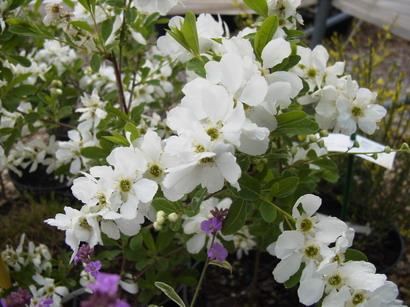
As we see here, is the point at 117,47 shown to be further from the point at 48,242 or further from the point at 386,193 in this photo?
the point at 386,193

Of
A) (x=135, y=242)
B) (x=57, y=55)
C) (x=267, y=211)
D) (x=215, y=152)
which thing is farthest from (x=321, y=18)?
(x=215, y=152)

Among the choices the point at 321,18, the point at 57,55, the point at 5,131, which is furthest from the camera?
the point at 321,18

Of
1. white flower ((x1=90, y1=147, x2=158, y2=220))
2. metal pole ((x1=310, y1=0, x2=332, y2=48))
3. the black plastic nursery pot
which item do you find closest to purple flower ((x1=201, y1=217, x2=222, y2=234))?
white flower ((x1=90, y1=147, x2=158, y2=220))

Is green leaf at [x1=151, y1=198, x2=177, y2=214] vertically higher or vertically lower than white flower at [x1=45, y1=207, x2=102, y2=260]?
lower

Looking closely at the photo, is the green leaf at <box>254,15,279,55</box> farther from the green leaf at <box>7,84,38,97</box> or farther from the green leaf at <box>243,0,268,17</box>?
the green leaf at <box>7,84,38,97</box>

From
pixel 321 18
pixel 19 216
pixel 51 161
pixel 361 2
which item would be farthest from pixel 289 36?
pixel 321 18

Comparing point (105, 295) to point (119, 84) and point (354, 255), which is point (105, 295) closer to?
point (354, 255)

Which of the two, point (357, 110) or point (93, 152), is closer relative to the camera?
point (357, 110)
